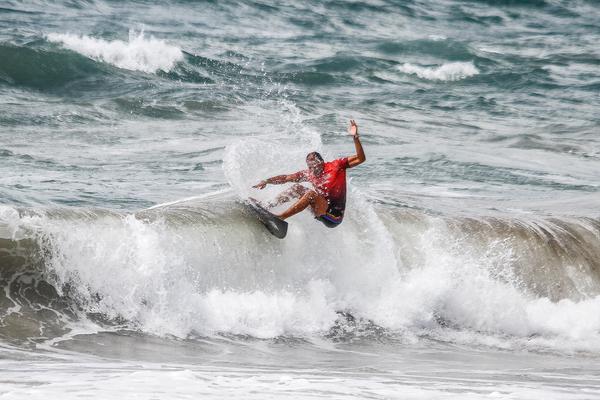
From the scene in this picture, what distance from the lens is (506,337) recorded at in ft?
38.8

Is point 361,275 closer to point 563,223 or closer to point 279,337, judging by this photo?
point 279,337

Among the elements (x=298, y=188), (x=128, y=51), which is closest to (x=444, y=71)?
(x=128, y=51)

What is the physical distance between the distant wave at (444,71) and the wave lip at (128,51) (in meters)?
6.63

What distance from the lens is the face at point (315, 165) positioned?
11578 millimetres

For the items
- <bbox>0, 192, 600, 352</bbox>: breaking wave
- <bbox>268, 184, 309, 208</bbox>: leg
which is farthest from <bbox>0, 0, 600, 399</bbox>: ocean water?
<bbox>268, 184, 309, 208</bbox>: leg

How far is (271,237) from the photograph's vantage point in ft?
39.3

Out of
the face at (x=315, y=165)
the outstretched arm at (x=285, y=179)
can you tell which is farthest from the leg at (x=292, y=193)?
the face at (x=315, y=165)

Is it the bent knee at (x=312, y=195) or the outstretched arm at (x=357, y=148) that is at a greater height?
the outstretched arm at (x=357, y=148)

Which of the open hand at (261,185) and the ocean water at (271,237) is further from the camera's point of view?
the open hand at (261,185)

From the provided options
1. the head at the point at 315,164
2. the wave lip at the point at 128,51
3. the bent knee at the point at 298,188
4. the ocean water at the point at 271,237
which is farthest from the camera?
the wave lip at the point at 128,51

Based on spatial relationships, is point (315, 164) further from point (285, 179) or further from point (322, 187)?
point (285, 179)

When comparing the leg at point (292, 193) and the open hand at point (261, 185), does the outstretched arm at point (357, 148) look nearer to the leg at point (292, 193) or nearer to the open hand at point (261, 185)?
the leg at point (292, 193)

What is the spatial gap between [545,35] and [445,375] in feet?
100

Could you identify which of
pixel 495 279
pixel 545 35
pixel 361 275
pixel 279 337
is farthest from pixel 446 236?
pixel 545 35
